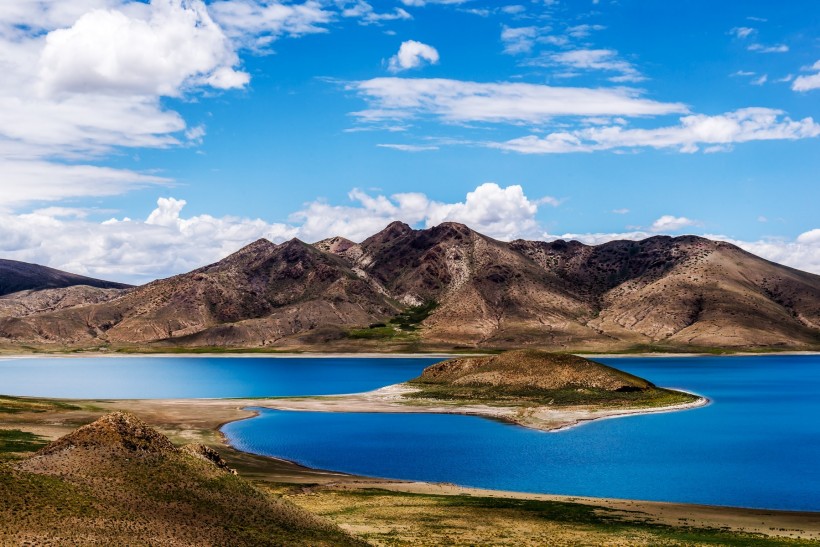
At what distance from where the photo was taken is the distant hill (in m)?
34.0

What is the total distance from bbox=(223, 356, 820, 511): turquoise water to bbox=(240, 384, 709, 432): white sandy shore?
3658 mm

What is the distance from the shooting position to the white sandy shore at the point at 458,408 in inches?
4432

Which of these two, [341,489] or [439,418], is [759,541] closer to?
[341,489]

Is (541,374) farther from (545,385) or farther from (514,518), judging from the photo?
(514,518)

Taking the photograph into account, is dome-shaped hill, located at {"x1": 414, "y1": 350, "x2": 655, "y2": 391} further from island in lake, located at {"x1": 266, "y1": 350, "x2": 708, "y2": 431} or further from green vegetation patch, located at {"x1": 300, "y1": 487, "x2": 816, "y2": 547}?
green vegetation patch, located at {"x1": 300, "y1": 487, "x2": 816, "y2": 547}

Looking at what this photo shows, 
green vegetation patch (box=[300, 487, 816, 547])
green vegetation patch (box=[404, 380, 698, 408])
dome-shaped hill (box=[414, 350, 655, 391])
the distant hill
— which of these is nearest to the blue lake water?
green vegetation patch (box=[404, 380, 698, 408])

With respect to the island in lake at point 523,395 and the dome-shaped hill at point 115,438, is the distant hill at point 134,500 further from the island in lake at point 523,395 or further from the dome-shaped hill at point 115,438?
the island in lake at point 523,395

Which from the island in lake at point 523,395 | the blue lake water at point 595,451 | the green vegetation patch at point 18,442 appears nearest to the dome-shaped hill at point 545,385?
the island in lake at point 523,395

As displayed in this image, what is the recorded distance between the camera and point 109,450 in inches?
1670

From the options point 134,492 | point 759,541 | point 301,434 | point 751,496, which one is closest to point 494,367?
point 301,434

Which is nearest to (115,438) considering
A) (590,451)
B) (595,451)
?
(590,451)

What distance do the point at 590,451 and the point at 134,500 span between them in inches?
2357

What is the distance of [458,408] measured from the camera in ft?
422

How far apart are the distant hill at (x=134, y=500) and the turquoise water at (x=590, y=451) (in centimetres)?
3163
